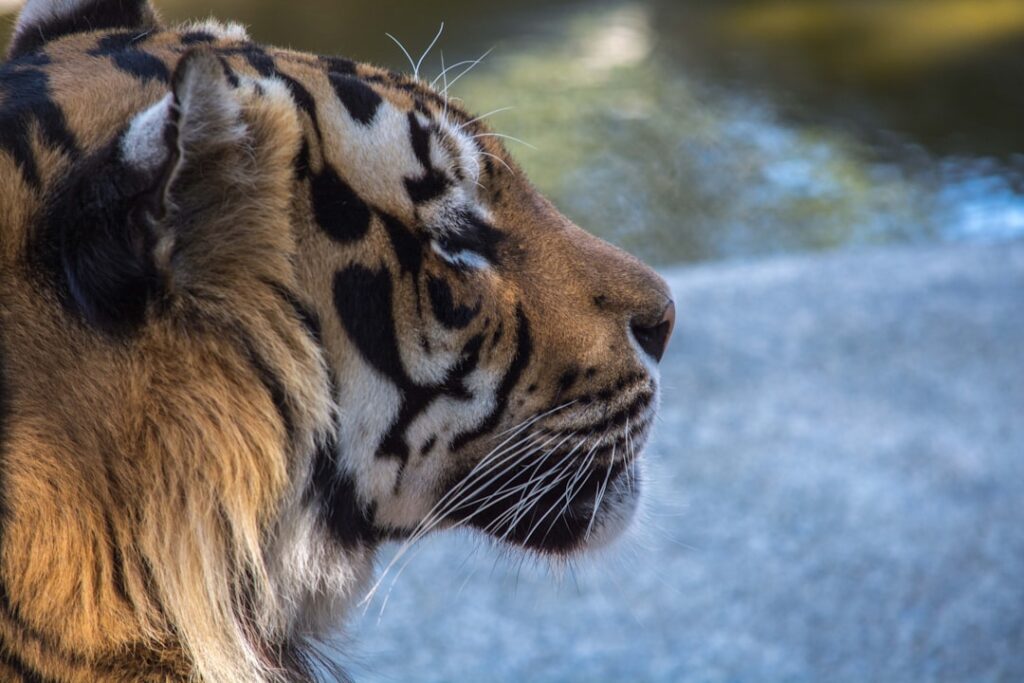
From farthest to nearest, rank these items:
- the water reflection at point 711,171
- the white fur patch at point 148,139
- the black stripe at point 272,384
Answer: the water reflection at point 711,171 < the black stripe at point 272,384 < the white fur patch at point 148,139

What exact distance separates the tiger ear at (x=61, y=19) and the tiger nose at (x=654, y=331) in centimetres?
65

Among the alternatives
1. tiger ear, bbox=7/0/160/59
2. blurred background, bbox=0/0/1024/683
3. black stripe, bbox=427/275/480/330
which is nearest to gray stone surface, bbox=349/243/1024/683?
blurred background, bbox=0/0/1024/683

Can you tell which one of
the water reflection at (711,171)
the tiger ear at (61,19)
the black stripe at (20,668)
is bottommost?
the water reflection at (711,171)

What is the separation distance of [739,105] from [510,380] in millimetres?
5895

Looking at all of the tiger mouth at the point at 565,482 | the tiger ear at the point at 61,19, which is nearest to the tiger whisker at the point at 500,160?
the tiger mouth at the point at 565,482

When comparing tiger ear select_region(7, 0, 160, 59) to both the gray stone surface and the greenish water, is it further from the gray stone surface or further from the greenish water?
the greenish water

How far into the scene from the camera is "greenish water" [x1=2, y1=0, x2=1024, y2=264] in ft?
18.8

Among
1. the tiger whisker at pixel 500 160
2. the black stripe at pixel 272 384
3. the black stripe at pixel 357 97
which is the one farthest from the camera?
the tiger whisker at pixel 500 160

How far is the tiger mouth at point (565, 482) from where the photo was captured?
1.29 m

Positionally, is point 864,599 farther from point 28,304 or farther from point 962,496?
point 28,304

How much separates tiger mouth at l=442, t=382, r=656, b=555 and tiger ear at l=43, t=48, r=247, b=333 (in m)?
0.43

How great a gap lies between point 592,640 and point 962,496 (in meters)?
1.13

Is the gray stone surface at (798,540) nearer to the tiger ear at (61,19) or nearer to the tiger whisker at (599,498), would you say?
the tiger whisker at (599,498)

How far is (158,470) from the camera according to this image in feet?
3.35
